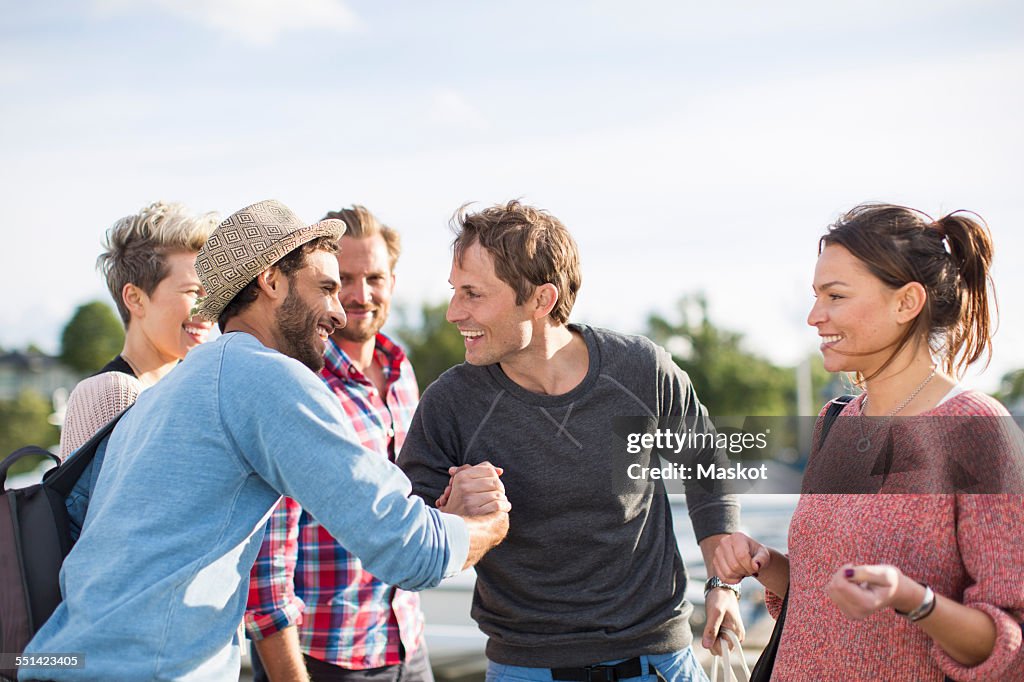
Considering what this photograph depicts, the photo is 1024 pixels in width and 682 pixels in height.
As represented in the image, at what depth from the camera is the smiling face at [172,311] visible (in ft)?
12.0

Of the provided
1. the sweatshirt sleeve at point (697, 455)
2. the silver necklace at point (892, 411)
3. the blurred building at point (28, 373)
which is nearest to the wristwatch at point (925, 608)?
the silver necklace at point (892, 411)

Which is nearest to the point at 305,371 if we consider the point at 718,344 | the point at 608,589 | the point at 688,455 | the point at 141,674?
the point at 141,674

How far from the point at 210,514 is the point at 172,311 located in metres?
1.48

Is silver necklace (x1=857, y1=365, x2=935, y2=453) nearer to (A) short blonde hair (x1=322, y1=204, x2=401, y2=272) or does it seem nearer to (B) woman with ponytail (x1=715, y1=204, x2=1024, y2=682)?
(B) woman with ponytail (x1=715, y1=204, x2=1024, y2=682)

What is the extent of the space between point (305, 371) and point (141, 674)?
804 millimetres

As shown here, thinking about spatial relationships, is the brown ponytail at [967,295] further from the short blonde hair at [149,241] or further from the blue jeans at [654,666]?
the short blonde hair at [149,241]

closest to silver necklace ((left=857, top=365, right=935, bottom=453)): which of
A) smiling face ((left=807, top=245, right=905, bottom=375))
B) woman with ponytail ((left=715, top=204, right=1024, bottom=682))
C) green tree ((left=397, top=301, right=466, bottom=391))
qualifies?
woman with ponytail ((left=715, top=204, right=1024, bottom=682))

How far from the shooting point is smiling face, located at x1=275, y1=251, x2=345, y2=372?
280 centimetres

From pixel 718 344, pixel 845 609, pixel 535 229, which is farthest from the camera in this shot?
pixel 718 344

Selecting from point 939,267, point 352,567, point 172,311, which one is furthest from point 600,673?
point 172,311

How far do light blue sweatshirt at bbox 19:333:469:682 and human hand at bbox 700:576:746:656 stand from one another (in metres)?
1.13

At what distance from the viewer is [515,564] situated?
325 centimetres

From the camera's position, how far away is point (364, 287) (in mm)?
4238

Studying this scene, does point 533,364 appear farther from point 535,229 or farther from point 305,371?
point 305,371
